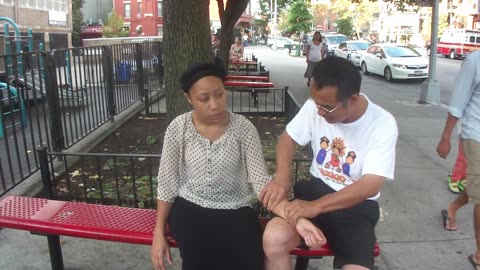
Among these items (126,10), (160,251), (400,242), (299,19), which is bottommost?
(400,242)

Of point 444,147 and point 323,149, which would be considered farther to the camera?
point 444,147

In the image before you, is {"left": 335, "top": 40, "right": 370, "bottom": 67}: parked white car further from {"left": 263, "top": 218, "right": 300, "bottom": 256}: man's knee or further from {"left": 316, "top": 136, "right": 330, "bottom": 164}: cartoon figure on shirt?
{"left": 263, "top": 218, "right": 300, "bottom": 256}: man's knee

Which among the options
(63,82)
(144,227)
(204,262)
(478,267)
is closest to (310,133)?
(204,262)

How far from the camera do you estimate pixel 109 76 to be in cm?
759

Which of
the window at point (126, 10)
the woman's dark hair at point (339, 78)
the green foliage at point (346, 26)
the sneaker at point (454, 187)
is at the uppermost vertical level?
the window at point (126, 10)

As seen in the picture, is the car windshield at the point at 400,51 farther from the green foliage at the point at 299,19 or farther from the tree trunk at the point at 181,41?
the green foliage at the point at 299,19

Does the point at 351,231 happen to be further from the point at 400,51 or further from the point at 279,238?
the point at 400,51

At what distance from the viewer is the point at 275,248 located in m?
2.31

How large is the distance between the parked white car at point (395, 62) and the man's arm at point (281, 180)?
15.2 metres

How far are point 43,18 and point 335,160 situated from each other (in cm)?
2936

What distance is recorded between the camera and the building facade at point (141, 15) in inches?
2269

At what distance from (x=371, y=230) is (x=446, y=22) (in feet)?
185

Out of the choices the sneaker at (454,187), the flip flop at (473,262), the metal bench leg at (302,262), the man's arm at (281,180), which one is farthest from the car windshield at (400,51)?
the man's arm at (281,180)

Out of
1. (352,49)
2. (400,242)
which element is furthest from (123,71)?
(352,49)
